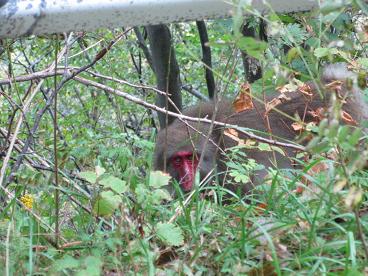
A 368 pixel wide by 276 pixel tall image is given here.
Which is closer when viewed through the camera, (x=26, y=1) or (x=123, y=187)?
(x=26, y=1)

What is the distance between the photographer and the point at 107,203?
95.7 inches

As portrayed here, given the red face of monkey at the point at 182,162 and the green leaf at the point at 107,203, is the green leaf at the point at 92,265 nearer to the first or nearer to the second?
the green leaf at the point at 107,203

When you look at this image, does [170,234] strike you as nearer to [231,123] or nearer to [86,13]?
[86,13]

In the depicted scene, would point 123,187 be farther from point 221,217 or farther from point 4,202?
point 4,202

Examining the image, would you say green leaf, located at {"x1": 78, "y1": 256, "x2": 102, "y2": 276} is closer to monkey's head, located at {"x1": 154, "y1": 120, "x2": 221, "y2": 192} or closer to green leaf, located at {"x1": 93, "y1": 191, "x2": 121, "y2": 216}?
green leaf, located at {"x1": 93, "y1": 191, "x2": 121, "y2": 216}

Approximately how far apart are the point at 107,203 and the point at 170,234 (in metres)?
0.25

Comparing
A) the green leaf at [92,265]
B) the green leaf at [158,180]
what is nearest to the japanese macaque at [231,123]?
the green leaf at [158,180]

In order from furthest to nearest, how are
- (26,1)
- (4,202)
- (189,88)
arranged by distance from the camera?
(189,88)
(4,202)
(26,1)

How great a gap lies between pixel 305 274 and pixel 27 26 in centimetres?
113

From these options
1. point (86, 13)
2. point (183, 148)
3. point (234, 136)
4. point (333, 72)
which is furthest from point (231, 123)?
point (86, 13)

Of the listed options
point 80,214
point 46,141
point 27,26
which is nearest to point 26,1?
point 27,26

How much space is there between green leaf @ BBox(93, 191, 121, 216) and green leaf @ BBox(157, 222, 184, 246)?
0.19m

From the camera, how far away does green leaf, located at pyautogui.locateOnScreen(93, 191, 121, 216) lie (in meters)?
2.41

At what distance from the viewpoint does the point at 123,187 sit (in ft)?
8.02
